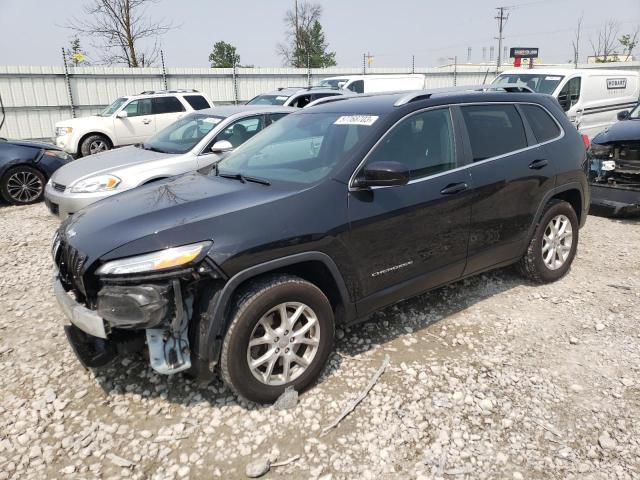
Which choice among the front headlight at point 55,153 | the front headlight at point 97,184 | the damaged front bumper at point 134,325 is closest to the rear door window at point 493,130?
the damaged front bumper at point 134,325

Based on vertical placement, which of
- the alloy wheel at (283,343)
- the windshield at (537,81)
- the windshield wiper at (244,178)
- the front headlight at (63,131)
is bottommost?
the alloy wheel at (283,343)

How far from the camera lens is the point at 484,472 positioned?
7.93 ft

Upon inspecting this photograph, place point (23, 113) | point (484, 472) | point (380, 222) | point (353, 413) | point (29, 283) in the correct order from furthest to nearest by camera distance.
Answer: point (23, 113), point (29, 283), point (380, 222), point (353, 413), point (484, 472)

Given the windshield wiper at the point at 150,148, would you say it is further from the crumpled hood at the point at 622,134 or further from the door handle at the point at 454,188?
the crumpled hood at the point at 622,134

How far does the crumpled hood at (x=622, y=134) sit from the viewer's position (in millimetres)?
6721

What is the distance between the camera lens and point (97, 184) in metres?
5.83

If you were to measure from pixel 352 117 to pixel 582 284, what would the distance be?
9.22ft

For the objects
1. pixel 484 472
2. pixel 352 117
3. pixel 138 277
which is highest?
pixel 352 117

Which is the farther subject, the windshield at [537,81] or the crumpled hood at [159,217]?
the windshield at [537,81]

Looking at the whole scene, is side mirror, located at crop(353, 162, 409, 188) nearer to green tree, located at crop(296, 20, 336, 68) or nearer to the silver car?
the silver car

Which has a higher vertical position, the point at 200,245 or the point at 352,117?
the point at 352,117

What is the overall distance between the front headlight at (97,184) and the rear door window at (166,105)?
7.87 m

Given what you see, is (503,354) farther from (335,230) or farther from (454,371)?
(335,230)

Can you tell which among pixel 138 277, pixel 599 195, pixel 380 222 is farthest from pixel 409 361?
pixel 599 195
